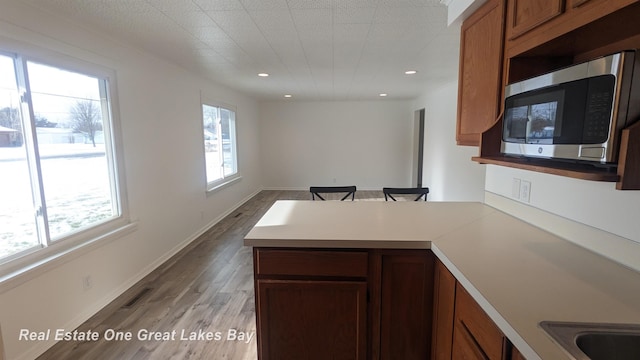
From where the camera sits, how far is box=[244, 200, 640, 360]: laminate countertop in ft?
2.81

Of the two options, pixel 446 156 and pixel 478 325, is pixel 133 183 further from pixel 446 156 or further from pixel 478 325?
pixel 446 156

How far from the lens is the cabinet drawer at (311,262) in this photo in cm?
151

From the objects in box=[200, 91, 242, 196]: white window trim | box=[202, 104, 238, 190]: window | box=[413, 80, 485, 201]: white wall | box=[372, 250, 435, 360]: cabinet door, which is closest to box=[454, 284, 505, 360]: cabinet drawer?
box=[372, 250, 435, 360]: cabinet door

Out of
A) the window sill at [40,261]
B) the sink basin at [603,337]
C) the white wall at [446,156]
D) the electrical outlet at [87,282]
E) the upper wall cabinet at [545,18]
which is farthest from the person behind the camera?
the white wall at [446,156]

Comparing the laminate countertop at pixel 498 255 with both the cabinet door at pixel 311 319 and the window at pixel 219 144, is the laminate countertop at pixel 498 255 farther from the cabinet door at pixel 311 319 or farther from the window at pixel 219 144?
the window at pixel 219 144

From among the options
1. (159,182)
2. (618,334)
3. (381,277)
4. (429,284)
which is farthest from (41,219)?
(618,334)

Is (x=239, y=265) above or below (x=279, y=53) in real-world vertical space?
below

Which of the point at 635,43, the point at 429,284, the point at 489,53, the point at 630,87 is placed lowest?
the point at 429,284

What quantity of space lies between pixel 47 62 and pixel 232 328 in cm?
233

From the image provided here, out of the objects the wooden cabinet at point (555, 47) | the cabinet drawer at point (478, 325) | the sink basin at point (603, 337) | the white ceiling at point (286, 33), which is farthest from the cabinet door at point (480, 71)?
the sink basin at point (603, 337)

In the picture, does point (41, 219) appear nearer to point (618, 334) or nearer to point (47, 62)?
point (47, 62)

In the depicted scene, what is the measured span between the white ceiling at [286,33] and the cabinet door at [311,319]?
1.80m

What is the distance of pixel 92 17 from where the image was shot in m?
2.21

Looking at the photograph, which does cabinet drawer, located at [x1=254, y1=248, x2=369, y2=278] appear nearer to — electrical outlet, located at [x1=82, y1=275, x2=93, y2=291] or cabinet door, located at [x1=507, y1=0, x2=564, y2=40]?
cabinet door, located at [x1=507, y1=0, x2=564, y2=40]
